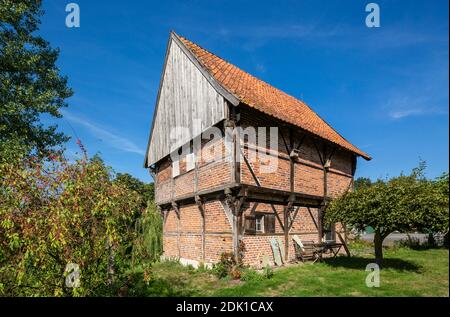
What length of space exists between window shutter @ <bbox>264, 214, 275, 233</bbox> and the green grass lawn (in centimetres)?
156

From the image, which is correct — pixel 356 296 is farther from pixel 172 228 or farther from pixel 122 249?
pixel 172 228

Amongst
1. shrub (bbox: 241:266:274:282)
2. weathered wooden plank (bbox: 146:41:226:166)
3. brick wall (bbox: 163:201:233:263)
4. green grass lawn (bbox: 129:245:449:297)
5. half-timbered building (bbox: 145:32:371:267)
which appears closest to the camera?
green grass lawn (bbox: 129:245:449:297)

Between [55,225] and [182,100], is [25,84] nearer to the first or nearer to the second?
[182,100]

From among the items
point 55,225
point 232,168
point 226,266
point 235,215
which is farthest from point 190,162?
point 55,225

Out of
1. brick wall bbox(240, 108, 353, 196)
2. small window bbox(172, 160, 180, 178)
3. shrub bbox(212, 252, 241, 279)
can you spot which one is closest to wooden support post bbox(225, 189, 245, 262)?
shrub bbox(212, 252, 241, 279)

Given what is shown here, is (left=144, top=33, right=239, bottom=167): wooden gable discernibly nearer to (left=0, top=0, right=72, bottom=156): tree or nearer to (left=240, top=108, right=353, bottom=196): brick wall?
(left=240, top=108, right=353, bottom=196): brick wall

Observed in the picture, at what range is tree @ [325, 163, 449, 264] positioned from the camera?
10.0 m

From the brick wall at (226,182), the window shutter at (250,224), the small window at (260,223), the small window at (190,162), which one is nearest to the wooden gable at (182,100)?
the small window at (190,162)

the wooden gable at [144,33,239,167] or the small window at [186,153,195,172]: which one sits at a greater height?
the wooden gable at [144,33,239,167]

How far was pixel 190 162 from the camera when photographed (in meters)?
13.9

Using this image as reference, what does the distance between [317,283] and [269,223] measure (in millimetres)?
3443

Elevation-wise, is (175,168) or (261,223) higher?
(175,168)

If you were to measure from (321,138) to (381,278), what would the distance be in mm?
6342

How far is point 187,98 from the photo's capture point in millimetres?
13922
